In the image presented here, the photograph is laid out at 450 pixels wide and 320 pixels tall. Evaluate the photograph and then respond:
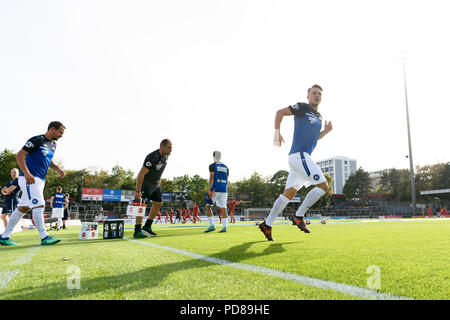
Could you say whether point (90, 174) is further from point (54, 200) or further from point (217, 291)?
point (217, 291)

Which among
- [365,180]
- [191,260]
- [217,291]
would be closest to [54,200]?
[191,260]

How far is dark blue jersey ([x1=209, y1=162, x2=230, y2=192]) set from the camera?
9.16m

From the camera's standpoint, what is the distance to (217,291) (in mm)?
1799

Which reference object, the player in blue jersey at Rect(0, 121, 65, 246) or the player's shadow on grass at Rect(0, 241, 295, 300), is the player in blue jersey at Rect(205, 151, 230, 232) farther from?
the player's shadow on grass at Rect(0, 241, 295, 300)

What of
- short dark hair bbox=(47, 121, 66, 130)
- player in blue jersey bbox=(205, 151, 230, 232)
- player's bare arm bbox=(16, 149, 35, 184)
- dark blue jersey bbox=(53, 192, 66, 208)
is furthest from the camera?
dark blue jersey bbox=(53, 192, 66, 208)

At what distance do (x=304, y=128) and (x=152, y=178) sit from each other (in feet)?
11.8

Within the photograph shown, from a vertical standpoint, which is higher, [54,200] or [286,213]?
[54,200]

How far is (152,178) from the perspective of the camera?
650 cm

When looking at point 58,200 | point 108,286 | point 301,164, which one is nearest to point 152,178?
point 301,164

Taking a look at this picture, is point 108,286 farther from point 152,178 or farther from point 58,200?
point 58,200

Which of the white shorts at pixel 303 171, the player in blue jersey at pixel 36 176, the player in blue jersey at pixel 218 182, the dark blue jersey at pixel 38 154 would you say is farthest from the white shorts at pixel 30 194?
the player in blue jersey at pixel 218 182

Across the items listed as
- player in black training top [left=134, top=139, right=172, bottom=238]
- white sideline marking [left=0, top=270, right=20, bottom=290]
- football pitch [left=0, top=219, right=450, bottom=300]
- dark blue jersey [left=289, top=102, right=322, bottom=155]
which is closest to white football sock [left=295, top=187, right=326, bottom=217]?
dark blue jersey [left=289, top=102, right=322, bottom=155]

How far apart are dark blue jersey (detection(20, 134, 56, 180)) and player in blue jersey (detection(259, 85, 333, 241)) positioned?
4018mm
